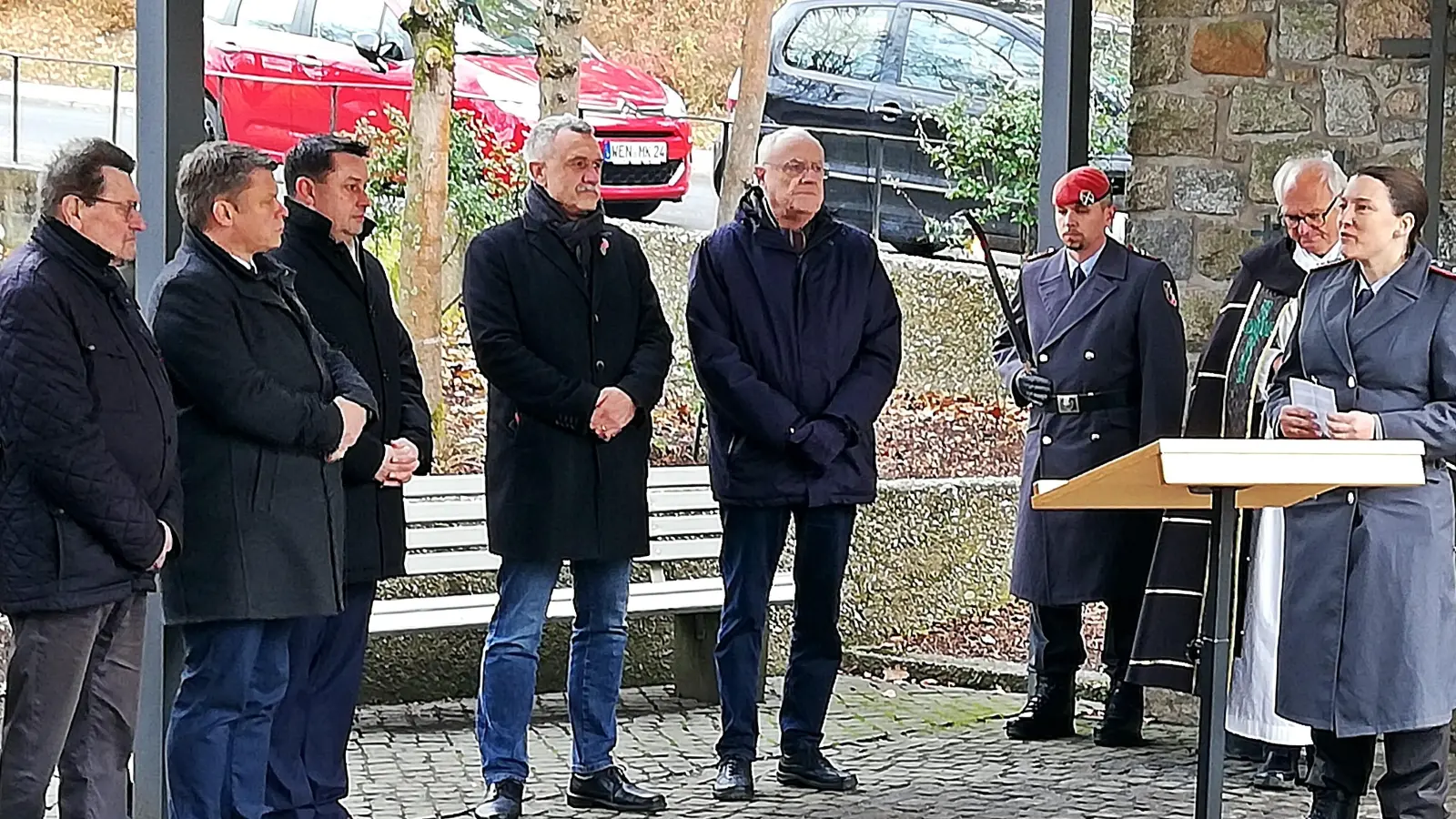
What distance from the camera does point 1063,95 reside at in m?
6.64

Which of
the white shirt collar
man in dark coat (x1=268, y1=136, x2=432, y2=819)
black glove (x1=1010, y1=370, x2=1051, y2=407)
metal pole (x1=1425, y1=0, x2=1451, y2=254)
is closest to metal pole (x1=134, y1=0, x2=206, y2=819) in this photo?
man in dark coat (x1=268, y1=136, x2=432, y2=819)

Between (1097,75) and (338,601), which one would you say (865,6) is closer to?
(1097,75)

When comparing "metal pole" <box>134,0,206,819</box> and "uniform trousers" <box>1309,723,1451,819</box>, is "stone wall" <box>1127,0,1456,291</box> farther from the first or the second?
"metal pole" <box>134,0,206,819</box>

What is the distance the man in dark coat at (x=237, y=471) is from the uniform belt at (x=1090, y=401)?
2.45m

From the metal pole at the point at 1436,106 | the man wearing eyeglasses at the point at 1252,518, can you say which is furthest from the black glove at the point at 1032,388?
the metal pole at the point at 1436,106

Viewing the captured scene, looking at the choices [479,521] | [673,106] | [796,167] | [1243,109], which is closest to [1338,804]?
[796,167]

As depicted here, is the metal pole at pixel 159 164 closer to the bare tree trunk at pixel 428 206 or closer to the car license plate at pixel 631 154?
the bare tree trunk at pixel 428 206

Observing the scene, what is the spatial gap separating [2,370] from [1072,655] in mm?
3439

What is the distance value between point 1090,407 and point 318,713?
2502mm

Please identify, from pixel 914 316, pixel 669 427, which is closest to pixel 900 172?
pixel 914 316

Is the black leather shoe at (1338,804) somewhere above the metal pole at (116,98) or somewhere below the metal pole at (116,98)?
below

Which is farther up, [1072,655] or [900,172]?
[900,172]

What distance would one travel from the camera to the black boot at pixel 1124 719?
612 cm

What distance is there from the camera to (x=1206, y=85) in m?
6.46
